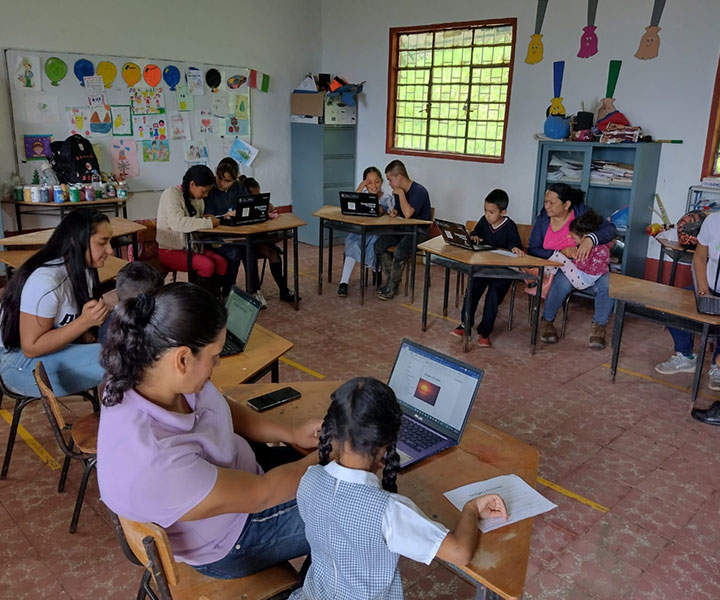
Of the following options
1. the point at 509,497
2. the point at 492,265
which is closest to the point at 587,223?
the point at 492,265

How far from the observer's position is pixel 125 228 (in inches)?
197

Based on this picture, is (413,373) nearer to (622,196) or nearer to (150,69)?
(622,196)

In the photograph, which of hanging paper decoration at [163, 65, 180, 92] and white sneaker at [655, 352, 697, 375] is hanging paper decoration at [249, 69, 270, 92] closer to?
hanging paper decoration at [163, 65, 180, 92]

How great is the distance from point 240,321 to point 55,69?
4.92m

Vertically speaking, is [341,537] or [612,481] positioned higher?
[341,537]

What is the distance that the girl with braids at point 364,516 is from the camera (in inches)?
52.7

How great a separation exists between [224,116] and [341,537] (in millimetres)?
7011

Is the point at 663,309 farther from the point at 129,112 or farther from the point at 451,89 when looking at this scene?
the point at 129,112

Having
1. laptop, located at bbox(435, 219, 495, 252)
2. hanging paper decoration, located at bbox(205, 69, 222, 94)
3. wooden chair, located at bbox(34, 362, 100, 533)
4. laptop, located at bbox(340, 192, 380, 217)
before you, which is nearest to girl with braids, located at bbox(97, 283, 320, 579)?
wooden chair, located at bbox(34, 362, 100, 533)

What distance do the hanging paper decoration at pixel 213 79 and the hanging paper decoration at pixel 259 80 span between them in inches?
18.5

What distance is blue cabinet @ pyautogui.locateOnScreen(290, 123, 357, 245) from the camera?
314 inches

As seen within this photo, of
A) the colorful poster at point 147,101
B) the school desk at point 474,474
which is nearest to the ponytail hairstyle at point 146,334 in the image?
the school desk at point 474,474

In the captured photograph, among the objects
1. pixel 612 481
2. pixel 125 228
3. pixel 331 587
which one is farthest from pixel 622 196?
pixel 331 587

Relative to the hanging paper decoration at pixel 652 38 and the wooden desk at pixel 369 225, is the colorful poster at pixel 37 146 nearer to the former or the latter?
the wooden desk at pixel 369 225
